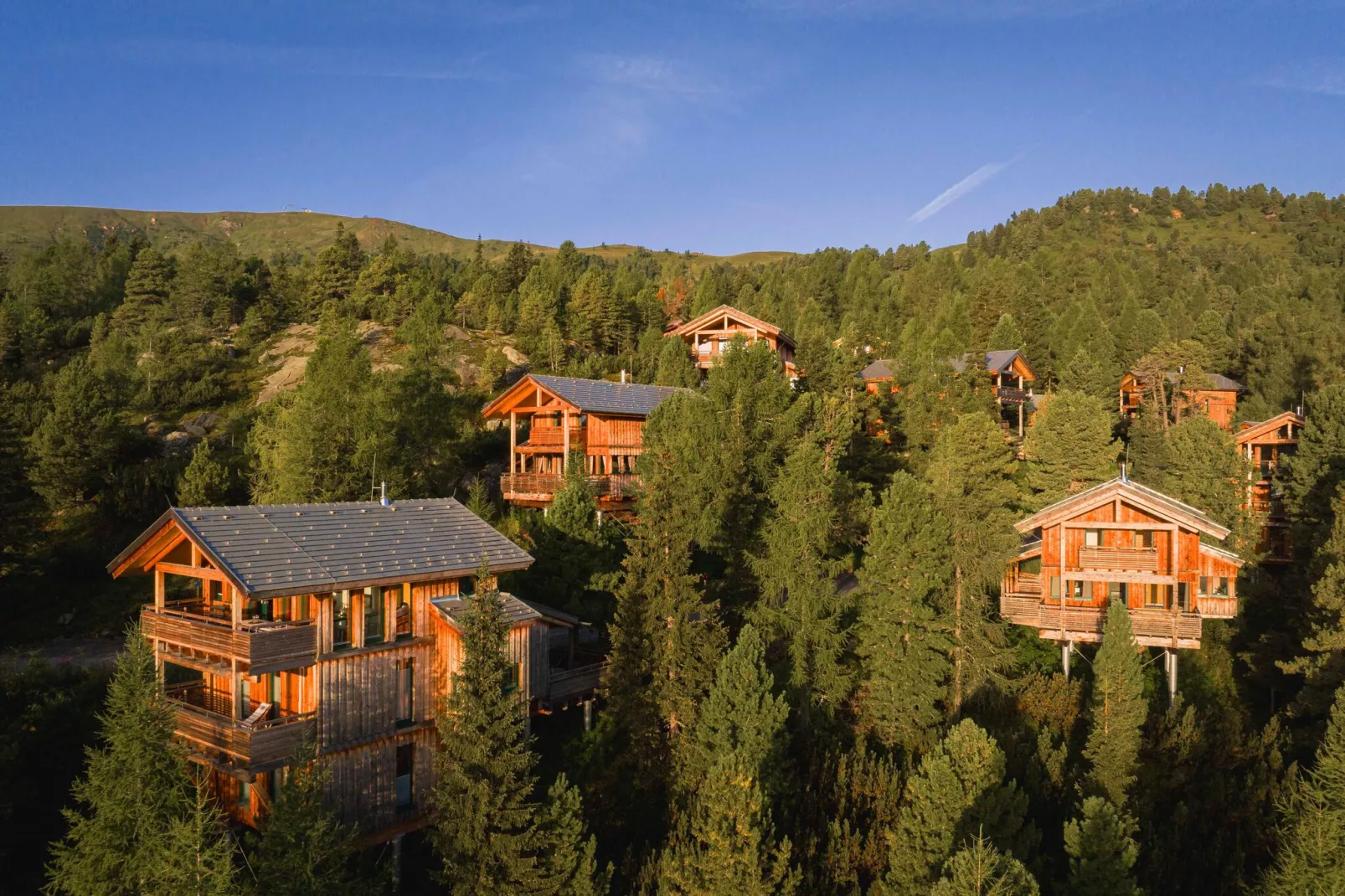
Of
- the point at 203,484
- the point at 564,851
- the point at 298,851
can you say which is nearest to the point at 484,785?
the point at 564,851

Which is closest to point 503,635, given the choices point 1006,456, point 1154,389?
point 1006,456

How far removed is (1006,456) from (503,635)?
2402cm

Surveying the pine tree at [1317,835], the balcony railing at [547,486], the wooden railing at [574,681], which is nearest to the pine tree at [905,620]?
the wooden railing at [574,681]

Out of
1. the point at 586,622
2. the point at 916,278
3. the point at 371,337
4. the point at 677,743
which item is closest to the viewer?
the point at 677,743

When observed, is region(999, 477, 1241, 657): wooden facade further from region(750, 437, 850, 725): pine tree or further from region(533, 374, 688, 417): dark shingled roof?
region(533, 374, 688, 417): dark shingled roof

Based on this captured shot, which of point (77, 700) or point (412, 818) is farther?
point (77, 700)

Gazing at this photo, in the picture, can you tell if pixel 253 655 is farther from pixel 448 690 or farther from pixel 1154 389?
pixel 1154 389

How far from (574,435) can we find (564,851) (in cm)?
2509

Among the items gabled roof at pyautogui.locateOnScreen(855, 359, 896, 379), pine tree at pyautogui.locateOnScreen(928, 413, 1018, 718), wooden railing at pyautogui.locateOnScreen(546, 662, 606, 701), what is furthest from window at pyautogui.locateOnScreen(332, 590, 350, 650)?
gabled roof at pyautogui.locateOnScreen(855, 359, 896, 379)

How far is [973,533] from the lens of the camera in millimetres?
29453

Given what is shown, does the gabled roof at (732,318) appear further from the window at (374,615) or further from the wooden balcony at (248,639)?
the wooden balcony at (248,639)

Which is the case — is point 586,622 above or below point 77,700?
above

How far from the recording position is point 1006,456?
3544 centimetres

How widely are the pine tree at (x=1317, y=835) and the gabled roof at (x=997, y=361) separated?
32960 mm
